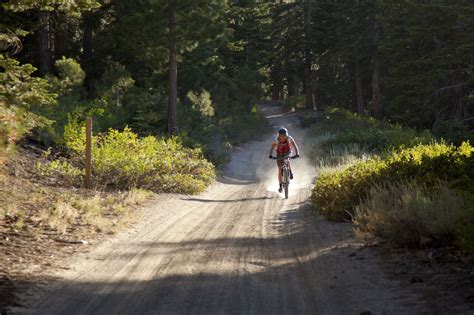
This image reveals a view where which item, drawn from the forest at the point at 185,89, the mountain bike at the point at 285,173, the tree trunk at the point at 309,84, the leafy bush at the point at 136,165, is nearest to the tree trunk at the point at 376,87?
the forest at the point at 185,89

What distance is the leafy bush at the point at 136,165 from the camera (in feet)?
49.2

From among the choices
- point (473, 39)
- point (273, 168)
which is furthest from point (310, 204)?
point (473, 39)

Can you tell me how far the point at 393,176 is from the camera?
1051 centimetres

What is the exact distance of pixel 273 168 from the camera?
86.1ft

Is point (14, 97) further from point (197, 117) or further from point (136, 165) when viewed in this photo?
point (197, 117)

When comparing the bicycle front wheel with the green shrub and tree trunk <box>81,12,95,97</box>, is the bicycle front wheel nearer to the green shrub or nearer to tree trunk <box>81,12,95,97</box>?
the green shrub

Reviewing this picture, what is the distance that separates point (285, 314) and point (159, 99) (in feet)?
75.8

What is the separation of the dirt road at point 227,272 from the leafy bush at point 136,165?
300 centimetres

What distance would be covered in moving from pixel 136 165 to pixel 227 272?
8610 millimetres

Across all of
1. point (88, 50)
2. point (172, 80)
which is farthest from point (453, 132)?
point (88, 50)

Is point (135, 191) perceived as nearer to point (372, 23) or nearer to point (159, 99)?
point (159, 99)

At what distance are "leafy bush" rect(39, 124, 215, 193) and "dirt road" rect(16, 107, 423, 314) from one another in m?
3.00

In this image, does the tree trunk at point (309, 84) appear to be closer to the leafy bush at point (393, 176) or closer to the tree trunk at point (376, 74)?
the tree trunk at point (376, 74)

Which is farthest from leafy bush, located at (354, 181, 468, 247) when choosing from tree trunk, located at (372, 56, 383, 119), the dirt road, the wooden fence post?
tree trunk, located at (372, 56, 383, 119)
